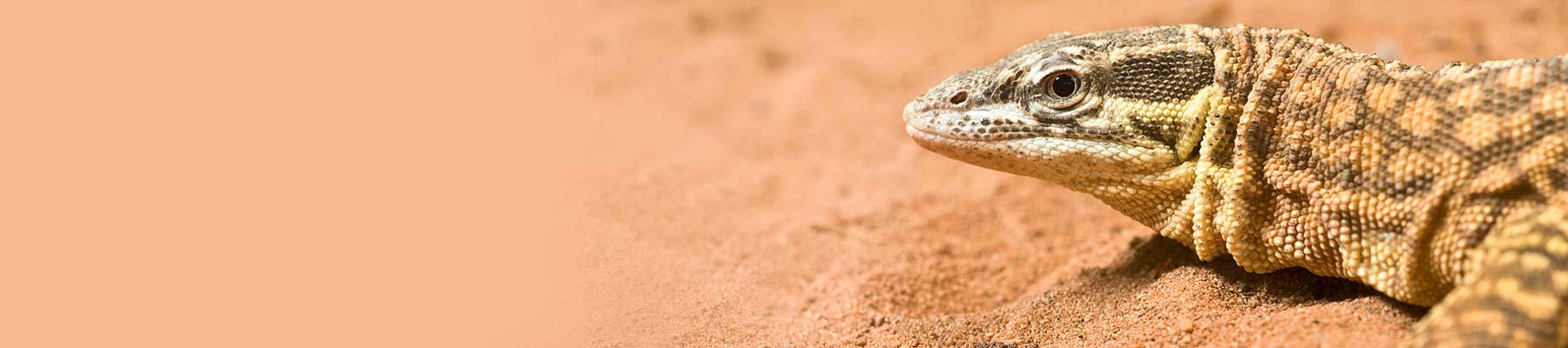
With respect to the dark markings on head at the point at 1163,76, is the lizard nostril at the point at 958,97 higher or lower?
higher

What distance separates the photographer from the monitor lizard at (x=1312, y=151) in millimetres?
3580

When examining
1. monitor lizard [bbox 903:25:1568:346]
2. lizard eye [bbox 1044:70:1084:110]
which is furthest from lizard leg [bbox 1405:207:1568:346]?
lizard eye [bbox 1044:70:1084:110]

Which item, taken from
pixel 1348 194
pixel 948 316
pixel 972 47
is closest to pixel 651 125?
pixel 972 47

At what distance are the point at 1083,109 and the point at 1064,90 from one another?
122 mm

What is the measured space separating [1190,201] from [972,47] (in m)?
5.61

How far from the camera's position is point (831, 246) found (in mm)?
6754

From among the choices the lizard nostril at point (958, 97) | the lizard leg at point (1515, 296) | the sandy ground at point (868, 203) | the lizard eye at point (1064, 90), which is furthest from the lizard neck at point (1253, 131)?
the lizard nostril at point (958, 97)

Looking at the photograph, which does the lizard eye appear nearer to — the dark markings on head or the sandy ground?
the dark markings on head

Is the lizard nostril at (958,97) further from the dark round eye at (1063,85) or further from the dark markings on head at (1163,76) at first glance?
the dark markings on head at (1163,76)

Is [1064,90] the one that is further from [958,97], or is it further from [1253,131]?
[1253,131]

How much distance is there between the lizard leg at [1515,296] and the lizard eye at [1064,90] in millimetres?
1558

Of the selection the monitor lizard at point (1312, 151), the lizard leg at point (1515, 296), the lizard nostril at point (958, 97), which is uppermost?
the lizard nostril at point (958, 97)

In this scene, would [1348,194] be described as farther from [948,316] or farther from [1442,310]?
[948,316]

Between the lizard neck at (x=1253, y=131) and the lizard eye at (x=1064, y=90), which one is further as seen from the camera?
the lizard eye at (x=1064, y=90)
